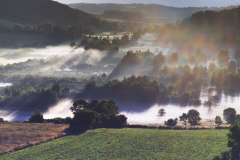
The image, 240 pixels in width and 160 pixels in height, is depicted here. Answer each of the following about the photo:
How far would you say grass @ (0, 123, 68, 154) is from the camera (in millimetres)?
36375

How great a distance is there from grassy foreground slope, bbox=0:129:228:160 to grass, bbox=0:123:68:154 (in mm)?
1339

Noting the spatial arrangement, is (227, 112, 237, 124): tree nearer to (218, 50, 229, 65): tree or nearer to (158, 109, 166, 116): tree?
(158, 109, 166, 116): tree

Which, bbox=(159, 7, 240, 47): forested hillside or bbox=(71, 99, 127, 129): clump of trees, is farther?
bbox=(159, 7, 240, 47): forested hillside

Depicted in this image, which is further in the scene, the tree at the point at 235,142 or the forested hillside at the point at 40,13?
the forested hillside at the point at 40,13

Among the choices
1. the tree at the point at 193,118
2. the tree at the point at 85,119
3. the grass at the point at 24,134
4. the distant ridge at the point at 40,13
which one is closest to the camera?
the grass at the point at 24,134

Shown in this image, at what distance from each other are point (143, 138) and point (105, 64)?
5413cm

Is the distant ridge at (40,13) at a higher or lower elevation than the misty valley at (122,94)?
higher

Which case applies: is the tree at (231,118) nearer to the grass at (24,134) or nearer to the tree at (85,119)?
the tree at (85,119)

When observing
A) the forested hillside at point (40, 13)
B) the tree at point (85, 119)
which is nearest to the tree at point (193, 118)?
the tree at point (85, 119)

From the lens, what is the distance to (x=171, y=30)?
122 m

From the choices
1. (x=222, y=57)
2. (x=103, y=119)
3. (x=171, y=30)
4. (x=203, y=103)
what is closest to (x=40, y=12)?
(x=171, y=30)

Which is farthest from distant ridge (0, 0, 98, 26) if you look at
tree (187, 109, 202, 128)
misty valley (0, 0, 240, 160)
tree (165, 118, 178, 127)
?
tree (187, 109, 202, 128)

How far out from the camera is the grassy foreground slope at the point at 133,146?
110ft

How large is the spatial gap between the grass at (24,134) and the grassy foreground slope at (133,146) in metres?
1.34
